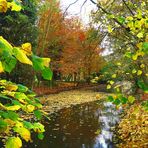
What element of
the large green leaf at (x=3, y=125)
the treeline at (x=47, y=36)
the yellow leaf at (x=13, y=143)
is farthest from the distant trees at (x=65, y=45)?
the yellow leaf at (x=13, y=143)

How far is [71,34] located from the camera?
125 feet

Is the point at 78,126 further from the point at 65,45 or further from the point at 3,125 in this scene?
the point at 65,45

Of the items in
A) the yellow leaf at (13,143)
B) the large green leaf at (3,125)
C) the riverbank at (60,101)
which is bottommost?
the riverbank at (60,101)

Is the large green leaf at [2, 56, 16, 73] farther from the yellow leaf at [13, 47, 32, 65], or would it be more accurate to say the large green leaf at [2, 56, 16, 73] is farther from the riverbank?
the riverbank

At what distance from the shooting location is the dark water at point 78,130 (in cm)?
1188

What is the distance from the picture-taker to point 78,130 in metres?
14.2

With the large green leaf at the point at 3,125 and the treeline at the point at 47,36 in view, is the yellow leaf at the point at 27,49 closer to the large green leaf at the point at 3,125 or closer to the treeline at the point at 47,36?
the large green leaf at the point at 3,125

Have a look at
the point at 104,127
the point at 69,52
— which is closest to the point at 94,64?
the point at 69,52

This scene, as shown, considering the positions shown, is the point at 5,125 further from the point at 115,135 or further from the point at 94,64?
the point at 94,64

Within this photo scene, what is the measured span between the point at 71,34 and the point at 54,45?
264 centimetres

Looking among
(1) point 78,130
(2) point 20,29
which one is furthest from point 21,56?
(2) point 20,29

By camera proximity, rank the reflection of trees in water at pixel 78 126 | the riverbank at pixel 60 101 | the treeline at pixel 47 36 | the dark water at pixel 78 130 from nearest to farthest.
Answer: the dark water at pixel 78 130 → the reflection of trees in water at pixel 78 126 → the riverbank at pixel 60 101 → the treeline at pixel 47 36

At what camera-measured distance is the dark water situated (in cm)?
1188

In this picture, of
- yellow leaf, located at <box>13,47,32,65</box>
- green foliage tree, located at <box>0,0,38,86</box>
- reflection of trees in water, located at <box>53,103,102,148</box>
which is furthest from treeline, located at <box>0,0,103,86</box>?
yellow leaf, located at <box>13,47,32,65</box>
